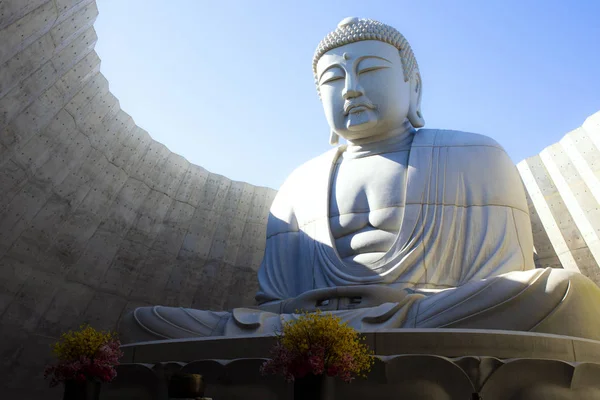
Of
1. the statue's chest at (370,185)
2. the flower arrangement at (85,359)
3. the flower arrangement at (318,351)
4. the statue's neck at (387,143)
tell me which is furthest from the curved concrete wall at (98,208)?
the flower arrangement at (318,351)

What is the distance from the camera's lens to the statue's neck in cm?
619

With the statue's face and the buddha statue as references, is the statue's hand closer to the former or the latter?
the buddha statue

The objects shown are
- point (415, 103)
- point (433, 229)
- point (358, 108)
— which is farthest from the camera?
point (415, 103)

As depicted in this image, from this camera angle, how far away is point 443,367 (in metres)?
3.45

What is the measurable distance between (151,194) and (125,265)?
0.85m

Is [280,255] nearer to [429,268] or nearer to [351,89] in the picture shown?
[429,268]

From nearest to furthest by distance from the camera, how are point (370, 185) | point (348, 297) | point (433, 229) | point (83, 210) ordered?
point (348, 297)
point (433, 229)
point (370, 185)
point (83, 210)

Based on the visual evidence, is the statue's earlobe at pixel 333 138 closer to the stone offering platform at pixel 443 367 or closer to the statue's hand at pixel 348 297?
the statue's hand at pixel 348 297

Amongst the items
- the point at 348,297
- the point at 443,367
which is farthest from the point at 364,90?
the point at 443,367

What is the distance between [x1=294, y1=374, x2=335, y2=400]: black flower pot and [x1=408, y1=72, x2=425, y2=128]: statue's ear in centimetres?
374

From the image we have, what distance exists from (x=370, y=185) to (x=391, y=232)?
0.53m

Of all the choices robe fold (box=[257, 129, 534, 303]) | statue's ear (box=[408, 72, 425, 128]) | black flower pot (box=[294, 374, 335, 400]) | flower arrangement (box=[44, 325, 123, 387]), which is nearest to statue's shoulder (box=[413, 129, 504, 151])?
robe fold (box=[257, 129, 534, 303])

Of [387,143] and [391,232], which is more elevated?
[387,143]

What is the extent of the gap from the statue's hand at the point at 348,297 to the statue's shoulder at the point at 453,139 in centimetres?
168
